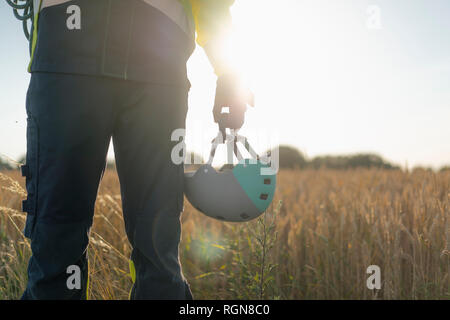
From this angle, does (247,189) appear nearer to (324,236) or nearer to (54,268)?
(54,268)

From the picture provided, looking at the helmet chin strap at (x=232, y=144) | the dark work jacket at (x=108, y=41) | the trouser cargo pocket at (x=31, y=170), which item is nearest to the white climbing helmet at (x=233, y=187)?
the helmet chin strap at (x=232, y=144)

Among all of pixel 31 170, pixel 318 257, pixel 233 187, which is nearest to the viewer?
pixel 31 170

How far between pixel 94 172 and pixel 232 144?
0.52m

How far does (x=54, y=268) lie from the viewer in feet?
3.63

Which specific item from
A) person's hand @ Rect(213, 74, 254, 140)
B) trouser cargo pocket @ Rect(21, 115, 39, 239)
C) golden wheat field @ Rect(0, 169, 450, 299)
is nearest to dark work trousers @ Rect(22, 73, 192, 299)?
trouser cargo pocket @ Rect(21, 115, 39, 239)

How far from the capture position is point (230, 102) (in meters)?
1.31

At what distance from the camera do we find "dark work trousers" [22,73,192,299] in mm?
1090

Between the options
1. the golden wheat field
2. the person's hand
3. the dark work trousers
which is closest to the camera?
the dark work trousers

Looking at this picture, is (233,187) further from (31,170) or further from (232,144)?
(31,170)

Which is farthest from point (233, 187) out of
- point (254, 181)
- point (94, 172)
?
point (94, 172)

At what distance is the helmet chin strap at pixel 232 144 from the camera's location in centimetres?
132

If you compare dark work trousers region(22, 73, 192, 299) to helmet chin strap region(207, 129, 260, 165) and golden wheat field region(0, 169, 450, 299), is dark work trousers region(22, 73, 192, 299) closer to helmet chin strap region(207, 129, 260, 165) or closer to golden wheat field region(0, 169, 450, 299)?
helmet chin strap region(207, 129, 260, 165)

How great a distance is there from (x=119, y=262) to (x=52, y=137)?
73.3 inches

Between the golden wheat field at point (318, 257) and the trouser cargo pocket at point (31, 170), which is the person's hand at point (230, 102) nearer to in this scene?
the trouser cargo pocket at point (31, 170)
